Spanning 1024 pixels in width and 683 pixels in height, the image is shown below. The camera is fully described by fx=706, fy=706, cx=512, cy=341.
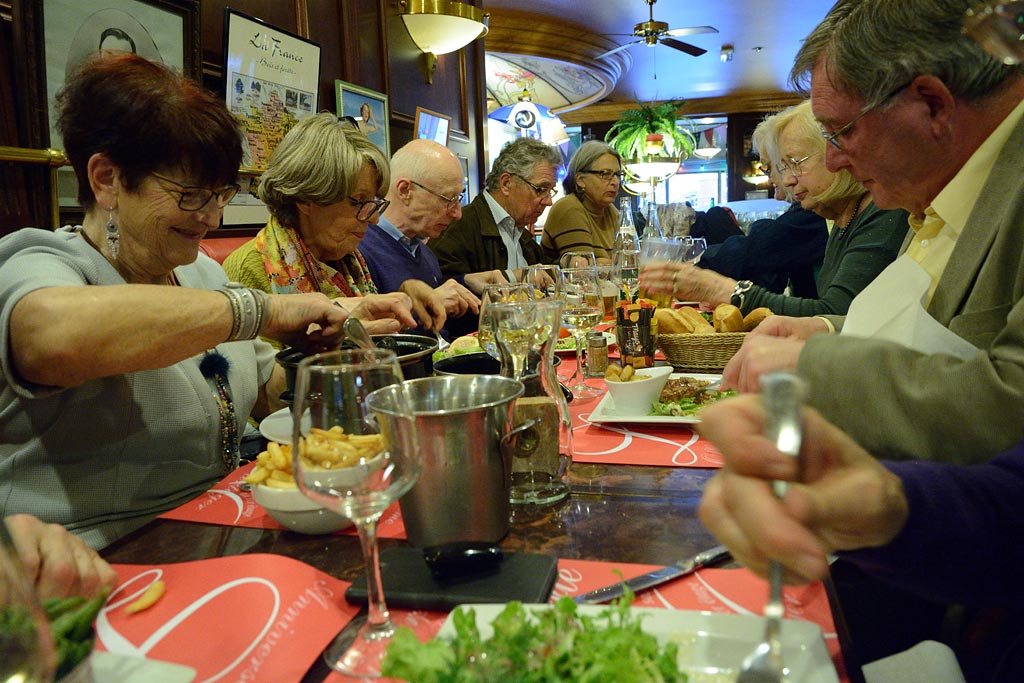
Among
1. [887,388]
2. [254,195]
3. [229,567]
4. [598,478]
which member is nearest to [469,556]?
[229,567]

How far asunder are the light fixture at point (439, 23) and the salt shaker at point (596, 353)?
290 centimetres

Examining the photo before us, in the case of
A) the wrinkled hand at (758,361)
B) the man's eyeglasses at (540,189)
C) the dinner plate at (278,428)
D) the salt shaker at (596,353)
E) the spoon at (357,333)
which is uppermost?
the man's eyeglasses at (540,189)

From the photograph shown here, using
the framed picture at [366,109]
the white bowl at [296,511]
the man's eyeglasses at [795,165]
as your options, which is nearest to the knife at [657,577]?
the white bowl at [296,511]

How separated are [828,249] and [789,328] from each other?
1536 mm

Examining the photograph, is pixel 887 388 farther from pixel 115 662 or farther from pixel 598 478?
pixel 115 662

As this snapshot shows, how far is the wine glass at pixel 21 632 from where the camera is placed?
12.8 inches

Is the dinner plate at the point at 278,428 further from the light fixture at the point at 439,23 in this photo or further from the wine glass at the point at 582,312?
the light fixture at the point at 439,23

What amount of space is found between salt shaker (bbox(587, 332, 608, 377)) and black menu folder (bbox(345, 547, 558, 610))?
1.24 m

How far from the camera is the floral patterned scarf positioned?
7.84 feet

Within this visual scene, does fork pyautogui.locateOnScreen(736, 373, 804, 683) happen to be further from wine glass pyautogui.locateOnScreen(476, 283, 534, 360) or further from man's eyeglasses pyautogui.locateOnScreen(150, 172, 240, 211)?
man's eyeglasses pyautogui.locateOnScreen(150, 172, 240, 211)

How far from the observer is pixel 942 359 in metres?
0.94

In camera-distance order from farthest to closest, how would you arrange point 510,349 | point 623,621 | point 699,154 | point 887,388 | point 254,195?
point 699,154
point 254,195
point 510,349
point 887,388
point 623,621

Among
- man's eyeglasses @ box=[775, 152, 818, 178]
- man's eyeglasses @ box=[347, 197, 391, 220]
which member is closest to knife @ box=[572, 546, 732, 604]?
man's eyeglasses @ box=[347, 197, 391, 220]

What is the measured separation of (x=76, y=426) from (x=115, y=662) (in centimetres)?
81
